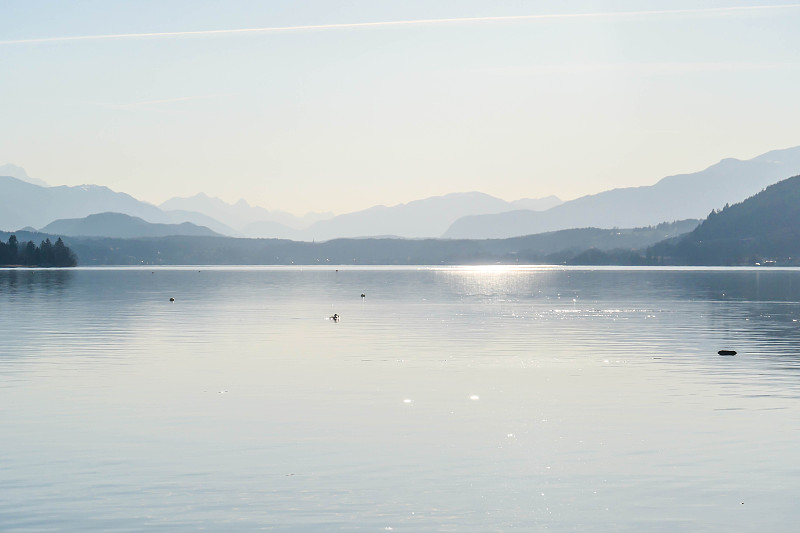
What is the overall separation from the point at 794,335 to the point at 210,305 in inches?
3186

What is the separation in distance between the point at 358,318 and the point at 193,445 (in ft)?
246

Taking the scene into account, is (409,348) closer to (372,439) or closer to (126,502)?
(372,439)

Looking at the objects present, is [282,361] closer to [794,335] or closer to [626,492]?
[626,492]

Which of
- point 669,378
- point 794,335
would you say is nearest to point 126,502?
point 669,378

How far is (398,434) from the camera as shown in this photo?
1428 inches

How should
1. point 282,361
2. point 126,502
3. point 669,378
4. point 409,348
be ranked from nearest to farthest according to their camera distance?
point 126,502
point 669,378
point 282,361
point 409,348

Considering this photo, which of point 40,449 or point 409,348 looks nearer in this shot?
point 40,449

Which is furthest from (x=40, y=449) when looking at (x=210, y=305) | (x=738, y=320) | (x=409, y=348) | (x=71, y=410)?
(x=210, y=305)

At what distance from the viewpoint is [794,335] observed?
84.1 m

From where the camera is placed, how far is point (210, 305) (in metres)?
138

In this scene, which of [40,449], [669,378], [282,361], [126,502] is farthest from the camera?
[282,361]

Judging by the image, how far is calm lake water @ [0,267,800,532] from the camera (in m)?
25.4

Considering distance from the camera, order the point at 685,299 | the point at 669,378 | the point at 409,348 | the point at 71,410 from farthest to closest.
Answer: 1. the point at 685,299
2. the point at 409,348
3. the point at 669,378
4. the point at 71,410

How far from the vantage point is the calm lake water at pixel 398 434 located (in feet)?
83.4
